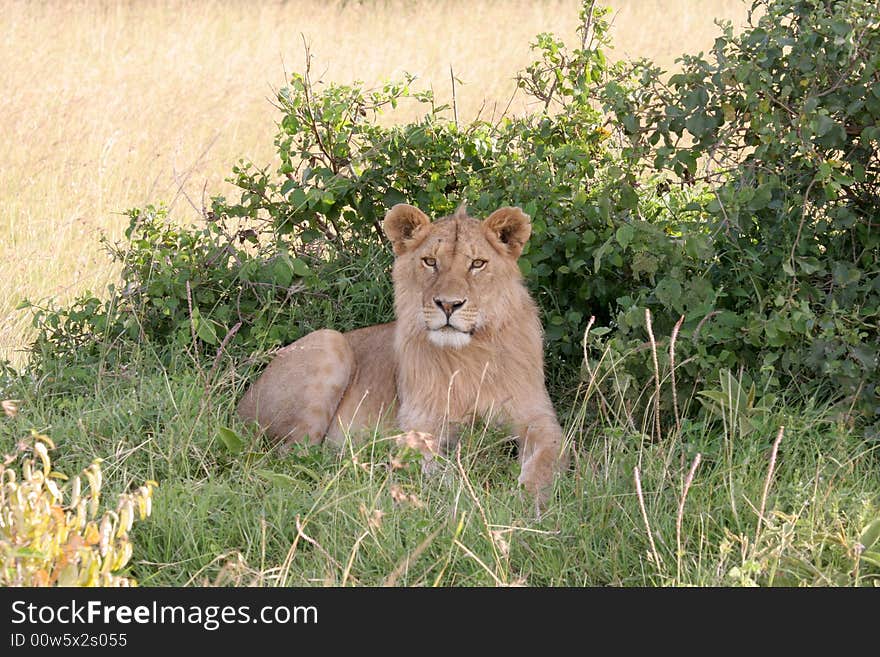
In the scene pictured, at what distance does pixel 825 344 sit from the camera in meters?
4.35

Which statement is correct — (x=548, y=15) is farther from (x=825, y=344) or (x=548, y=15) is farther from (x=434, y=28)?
(x=825, y=344)

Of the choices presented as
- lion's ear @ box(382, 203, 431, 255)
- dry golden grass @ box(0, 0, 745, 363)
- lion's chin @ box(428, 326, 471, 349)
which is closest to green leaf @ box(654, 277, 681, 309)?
lion's chin @ box(428, 326, 471, 349)

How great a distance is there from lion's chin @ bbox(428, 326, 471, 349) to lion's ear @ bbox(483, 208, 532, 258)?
16.1 inches

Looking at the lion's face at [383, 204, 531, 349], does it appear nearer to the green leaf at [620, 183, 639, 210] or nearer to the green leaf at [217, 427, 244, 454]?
the green leaf at [620, 183, 639, 210]

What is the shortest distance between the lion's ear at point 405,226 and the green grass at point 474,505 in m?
0.82

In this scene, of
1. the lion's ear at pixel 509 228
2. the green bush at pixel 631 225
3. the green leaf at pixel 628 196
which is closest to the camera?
the green bush at pixel 631 225

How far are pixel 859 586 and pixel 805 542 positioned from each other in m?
0.18

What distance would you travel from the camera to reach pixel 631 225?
4.99 metres

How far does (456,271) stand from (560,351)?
1.00 metres

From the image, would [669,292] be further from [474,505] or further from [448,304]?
[474,505]

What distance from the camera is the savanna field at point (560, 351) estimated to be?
3.53 metres

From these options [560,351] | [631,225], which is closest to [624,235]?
[631,225]

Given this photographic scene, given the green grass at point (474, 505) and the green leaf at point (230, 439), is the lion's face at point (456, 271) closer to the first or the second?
the green grass at point (474, 505)

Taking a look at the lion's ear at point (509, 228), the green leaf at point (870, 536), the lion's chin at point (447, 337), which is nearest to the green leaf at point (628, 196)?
the lion's ear at point (509, 228)
